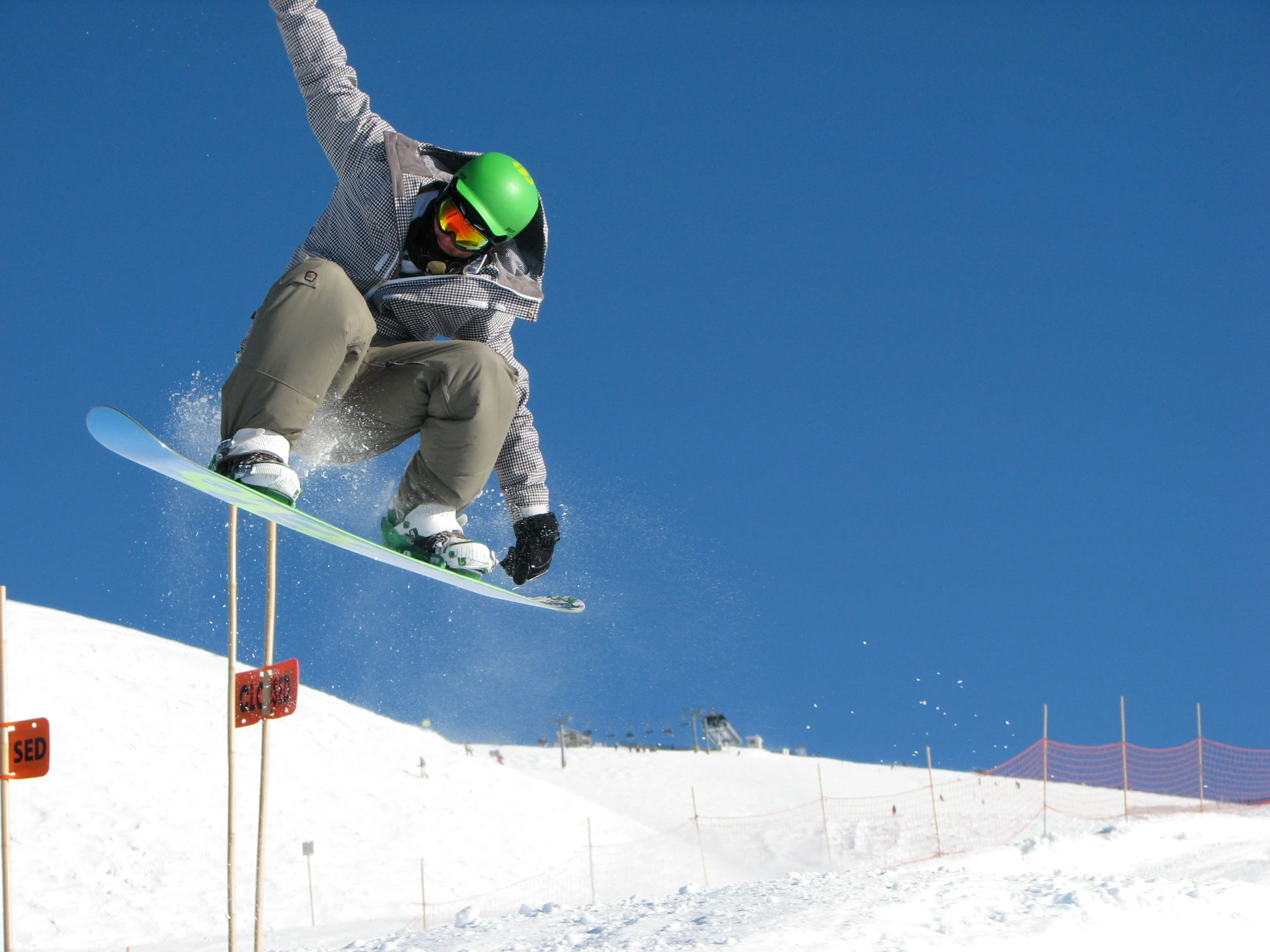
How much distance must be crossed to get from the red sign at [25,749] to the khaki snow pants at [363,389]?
6.00 m

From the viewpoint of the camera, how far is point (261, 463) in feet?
11.9

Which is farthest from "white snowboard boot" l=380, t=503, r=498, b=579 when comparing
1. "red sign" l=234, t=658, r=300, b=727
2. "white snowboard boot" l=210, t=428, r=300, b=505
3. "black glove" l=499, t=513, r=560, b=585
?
"red sign" l=234, t=658, r=300, b=727

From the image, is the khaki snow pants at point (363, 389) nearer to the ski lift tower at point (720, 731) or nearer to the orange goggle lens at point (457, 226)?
the orange goggle lens at point (457, 226)

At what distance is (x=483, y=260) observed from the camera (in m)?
4.19

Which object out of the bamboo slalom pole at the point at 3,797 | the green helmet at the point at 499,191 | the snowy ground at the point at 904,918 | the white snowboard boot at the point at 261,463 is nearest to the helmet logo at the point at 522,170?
the green helmet at the point at 499,191

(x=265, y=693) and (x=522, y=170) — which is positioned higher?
(x=522, y=170)

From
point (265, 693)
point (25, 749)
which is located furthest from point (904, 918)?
point (25, 749)

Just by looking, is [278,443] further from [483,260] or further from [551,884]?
[551,884]

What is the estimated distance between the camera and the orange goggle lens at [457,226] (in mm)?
3881

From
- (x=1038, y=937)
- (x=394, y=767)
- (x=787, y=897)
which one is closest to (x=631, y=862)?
(x=394, y=767)

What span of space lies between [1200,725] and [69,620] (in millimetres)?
25868

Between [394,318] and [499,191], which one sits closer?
[499,191]

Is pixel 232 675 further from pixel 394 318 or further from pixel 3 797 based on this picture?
pixel 394 318

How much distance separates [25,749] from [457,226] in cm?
748
